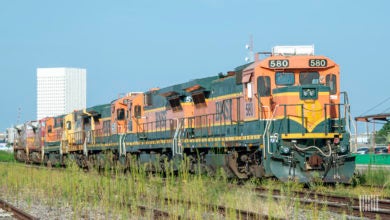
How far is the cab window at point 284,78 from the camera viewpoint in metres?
16.7

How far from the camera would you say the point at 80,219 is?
11.5 meters

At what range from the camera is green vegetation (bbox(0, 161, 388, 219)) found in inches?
435

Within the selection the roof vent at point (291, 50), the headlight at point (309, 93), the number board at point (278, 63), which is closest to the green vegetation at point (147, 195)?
the headlight at point (309, 93)

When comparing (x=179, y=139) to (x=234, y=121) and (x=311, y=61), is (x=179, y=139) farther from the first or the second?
(x=311, y=61)

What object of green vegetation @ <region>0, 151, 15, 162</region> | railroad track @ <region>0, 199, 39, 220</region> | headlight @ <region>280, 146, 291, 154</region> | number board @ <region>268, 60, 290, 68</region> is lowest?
railroad track @ <region>0, 199, 39, 220</region>

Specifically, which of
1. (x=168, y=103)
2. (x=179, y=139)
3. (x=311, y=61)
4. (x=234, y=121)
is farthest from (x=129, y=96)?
(x=311, y=61)

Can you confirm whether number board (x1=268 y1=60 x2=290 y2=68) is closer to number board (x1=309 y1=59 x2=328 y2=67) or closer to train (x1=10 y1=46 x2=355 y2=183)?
train (x1=10 y1=46 x2=355 y2=183)

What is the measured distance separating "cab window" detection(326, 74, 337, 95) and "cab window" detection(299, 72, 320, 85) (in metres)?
0.27

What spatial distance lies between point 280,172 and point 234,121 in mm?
2817

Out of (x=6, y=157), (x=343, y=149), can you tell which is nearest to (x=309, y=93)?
(x=343, y=149)

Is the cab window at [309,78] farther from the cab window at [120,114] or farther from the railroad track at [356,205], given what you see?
the cab window at [120,114]

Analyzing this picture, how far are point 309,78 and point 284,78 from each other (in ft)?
2.23

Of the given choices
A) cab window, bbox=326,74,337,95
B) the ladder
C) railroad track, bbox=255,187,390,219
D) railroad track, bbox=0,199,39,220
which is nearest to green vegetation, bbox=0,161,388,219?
railroad track, bbox=255,187,390,219

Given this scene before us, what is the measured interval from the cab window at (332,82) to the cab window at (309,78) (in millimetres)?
268
